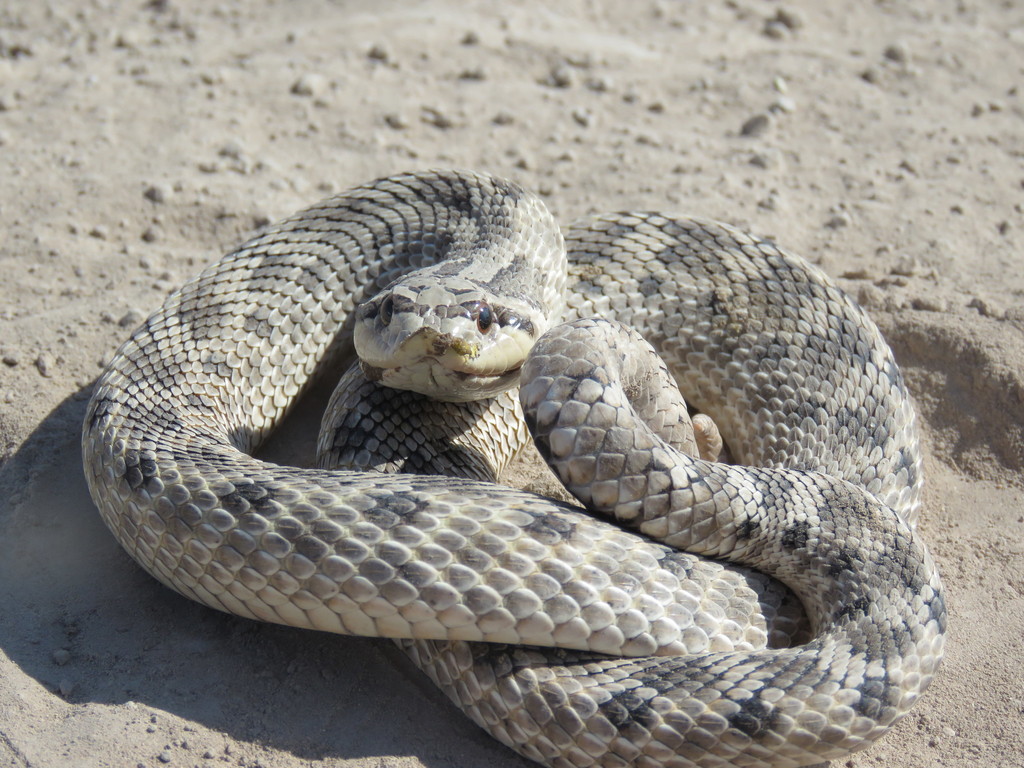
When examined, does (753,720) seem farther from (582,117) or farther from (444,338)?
(582,117)

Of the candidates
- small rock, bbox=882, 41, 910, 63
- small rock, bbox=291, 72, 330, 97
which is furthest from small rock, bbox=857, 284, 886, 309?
small rock, bbox=291, 72, 330, 97

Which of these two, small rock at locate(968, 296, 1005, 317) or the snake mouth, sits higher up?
small rock at locate(968, 296, 1005, 317)

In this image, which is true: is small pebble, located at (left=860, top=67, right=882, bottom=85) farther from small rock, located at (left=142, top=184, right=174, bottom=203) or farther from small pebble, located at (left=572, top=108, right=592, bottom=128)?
small rock, located at (left=142, top=184, right=174, bottom=203)

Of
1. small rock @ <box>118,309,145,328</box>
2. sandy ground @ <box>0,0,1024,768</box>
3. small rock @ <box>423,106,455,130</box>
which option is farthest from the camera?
small rock @ <box>423,106,455,130</box>

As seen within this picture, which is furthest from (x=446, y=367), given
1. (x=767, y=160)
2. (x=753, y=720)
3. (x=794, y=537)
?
(x=767, y=160)

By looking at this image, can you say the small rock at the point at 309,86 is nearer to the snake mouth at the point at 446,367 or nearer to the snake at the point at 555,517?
the snake at the point at 555,517

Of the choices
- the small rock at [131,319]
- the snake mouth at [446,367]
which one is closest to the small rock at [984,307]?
the snake mouth at [446,367]

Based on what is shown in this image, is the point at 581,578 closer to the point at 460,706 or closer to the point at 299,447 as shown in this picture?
the point at 460,706

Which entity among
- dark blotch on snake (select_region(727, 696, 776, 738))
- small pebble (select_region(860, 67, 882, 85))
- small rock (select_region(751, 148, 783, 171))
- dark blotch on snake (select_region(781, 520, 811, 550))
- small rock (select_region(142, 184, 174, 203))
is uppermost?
small pebble (select_region(860, 67, 882, 85))
